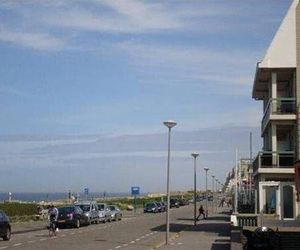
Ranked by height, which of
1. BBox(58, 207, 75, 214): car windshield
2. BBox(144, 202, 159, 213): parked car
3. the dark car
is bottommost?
the dark car

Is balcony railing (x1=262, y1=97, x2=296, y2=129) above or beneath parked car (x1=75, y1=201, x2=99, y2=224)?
above

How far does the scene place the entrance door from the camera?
37.8 metres

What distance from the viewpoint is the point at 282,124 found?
39625mm

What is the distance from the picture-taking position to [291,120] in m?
38.9

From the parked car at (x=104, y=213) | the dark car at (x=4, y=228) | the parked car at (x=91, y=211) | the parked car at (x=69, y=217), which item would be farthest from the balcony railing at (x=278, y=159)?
the parked car at (x=104, y=213)

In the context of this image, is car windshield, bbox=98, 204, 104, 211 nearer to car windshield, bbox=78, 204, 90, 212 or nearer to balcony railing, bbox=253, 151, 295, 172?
car windshield, bbox=78, 204, 90, 212

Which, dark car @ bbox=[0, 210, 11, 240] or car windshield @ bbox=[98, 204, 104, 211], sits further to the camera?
car windshield @ bbox=[98, 204, 104, 211]

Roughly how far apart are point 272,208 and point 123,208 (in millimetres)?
65649

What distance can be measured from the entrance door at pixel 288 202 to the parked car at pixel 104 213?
849 inches

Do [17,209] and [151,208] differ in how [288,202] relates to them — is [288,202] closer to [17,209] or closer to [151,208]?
[17,209]

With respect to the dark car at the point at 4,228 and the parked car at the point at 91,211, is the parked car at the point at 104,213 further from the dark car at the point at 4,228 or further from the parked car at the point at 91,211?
the dark car at the point at 4,228

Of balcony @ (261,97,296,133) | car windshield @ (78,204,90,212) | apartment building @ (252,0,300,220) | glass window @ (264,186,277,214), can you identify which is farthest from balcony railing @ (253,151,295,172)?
car windshield @ (78,204,90,212)

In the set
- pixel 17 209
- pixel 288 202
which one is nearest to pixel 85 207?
pixel 17 209

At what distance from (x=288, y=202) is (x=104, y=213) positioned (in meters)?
23.2
